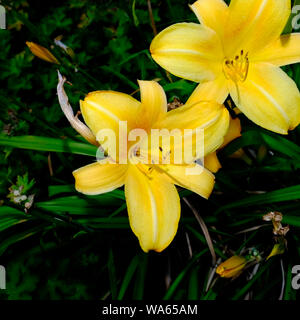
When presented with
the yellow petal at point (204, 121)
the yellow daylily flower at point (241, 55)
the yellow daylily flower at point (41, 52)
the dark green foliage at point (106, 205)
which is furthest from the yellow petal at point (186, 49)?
the yellow daylily flower at point (41, 52)

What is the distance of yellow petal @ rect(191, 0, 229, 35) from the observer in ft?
3.34

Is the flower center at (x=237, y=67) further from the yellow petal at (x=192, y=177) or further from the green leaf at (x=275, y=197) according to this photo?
the green leaf at (x=275, y=197)

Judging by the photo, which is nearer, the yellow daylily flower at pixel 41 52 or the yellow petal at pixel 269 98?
the yellow petal at pixel 269 98

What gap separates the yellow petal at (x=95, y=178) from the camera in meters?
0.94

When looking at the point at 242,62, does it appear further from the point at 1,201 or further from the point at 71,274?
the point at 71,274

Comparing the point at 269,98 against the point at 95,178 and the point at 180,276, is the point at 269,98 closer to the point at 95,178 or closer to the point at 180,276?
the point at 95,178

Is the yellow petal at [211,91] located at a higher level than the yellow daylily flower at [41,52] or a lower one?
lower

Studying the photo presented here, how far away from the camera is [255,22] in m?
1.06

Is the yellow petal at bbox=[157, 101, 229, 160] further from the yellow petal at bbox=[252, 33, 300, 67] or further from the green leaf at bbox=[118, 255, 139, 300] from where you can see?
the green leaf at bbox=[118, 255, 139, 300]


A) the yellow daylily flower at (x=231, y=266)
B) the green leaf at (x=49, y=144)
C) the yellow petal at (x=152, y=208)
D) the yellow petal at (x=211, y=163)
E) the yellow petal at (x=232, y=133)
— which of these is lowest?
the yellow daylily flower at (x=231, y=266)

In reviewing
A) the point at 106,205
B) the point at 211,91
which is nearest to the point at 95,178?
the point at 211,91

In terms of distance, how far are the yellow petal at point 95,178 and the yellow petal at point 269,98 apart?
0.43 metres

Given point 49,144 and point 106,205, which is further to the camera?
point 106,205

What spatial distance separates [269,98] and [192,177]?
0.33 metres
